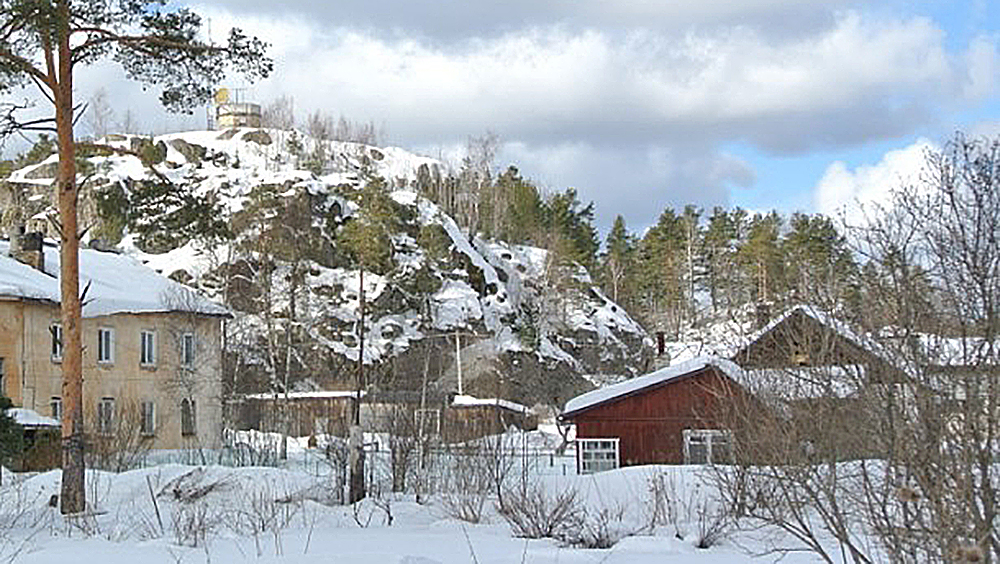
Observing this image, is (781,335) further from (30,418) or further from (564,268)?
(564,268)

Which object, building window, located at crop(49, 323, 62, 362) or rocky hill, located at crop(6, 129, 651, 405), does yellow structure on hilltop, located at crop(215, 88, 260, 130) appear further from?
building window, located at crop(49, 323, 62, 362)

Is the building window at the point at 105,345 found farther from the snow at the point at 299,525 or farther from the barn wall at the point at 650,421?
the snow at the point at 299,525

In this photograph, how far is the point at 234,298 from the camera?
260 feet

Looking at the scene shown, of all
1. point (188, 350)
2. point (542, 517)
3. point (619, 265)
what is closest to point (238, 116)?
point (619, 265)

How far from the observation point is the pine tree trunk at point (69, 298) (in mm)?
18734

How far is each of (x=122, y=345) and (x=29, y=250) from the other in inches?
180

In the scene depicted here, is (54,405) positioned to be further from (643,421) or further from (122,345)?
(643,421)

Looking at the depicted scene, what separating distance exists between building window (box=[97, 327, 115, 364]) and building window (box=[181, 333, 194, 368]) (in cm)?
300

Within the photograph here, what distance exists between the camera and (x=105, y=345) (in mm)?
45281

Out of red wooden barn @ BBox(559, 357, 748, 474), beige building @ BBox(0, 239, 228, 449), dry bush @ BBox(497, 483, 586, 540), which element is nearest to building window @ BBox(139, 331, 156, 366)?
beige building @ BBox(0, 239, 228, 449)

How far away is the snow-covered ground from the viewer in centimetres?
1500

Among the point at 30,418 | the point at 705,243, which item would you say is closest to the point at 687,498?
the point at 30,418

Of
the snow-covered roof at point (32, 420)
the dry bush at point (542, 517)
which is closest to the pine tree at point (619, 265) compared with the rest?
the snow-covered roof at point (32, 420)

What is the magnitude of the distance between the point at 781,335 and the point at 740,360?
375cm
